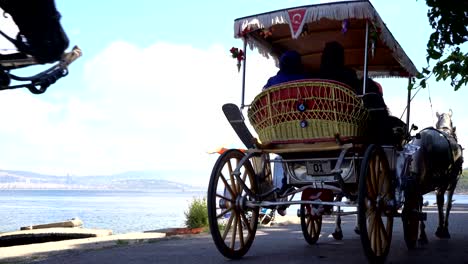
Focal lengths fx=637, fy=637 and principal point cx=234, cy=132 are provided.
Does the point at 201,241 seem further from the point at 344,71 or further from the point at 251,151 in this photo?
the point at 344,71

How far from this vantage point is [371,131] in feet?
23.0

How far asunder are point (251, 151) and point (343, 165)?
1.04 metres

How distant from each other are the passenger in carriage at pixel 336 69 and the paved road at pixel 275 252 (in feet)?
6.38

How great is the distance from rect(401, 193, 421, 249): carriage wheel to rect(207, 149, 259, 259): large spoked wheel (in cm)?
188

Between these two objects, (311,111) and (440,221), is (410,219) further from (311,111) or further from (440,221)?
(311,111)

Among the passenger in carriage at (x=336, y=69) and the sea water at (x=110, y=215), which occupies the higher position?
the passenger in carriage at (x=336, y=69)

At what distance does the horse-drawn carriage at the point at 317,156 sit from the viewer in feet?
21.5

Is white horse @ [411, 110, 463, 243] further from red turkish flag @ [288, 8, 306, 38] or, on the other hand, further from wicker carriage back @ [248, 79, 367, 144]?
red turkish flag @ [288, 8, 306, 38]

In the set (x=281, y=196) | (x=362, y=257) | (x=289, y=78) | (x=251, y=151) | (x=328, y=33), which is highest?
(x=328, y=33)

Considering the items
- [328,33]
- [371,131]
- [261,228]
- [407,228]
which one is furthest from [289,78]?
[261,228]

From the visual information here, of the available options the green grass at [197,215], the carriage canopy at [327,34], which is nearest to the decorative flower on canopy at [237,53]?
the carriage canopy at [327,34]

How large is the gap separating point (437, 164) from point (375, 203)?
3010 millimetres

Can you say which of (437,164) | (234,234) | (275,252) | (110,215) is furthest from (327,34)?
(110,215)

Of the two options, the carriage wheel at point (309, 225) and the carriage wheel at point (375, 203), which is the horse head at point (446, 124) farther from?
the carriage wheel at point (375, 203)
